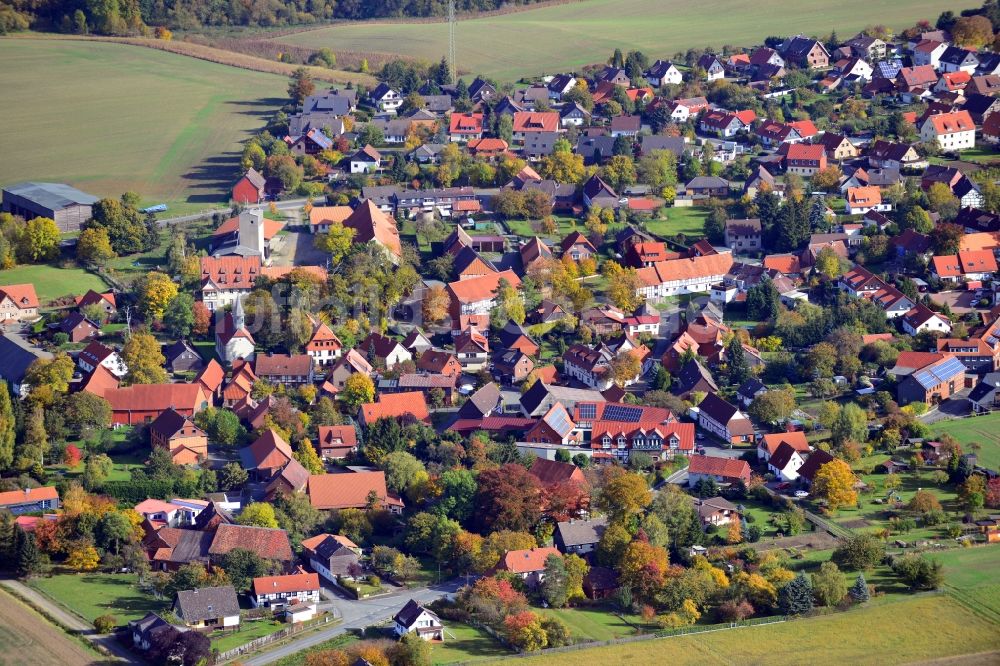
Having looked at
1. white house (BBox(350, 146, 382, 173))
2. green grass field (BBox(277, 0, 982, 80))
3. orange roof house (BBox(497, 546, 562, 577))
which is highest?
green grass field (BBox(277, 0, 982, 80))

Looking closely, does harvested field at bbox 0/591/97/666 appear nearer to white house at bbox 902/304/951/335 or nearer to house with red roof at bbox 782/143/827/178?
white house at bbox 902/304/951/335

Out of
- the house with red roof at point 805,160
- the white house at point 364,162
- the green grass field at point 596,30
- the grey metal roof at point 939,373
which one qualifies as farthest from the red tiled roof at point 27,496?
the green grass field at point 596,30

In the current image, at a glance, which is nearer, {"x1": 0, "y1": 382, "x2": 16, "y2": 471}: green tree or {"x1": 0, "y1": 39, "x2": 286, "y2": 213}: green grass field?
{"x1": 0, "y1": 382, "x2": 16, "y2": 471}: green tree

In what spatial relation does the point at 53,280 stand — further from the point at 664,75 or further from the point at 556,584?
the point at 664,75

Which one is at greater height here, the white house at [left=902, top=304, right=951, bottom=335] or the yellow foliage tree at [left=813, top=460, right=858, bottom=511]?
the white house at [left=902, top=304, right=951, bottom=335]

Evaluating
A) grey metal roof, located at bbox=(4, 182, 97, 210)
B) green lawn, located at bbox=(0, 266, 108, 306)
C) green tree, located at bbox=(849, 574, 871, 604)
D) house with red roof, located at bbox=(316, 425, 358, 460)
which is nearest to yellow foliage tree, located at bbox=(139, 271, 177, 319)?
green lawn, located at bbox=(0, 266, 108, 306)

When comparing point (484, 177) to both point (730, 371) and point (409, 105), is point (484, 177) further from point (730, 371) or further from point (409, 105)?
point (730, 371)

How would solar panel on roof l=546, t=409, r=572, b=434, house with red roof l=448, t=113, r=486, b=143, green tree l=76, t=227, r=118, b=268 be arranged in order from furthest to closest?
house with red roof l=448, t=113, r=486, b=143 → green tree l=76, t=227, r=118, b=268 → solar panel on roof l=546, t=409, r=572, b=434
